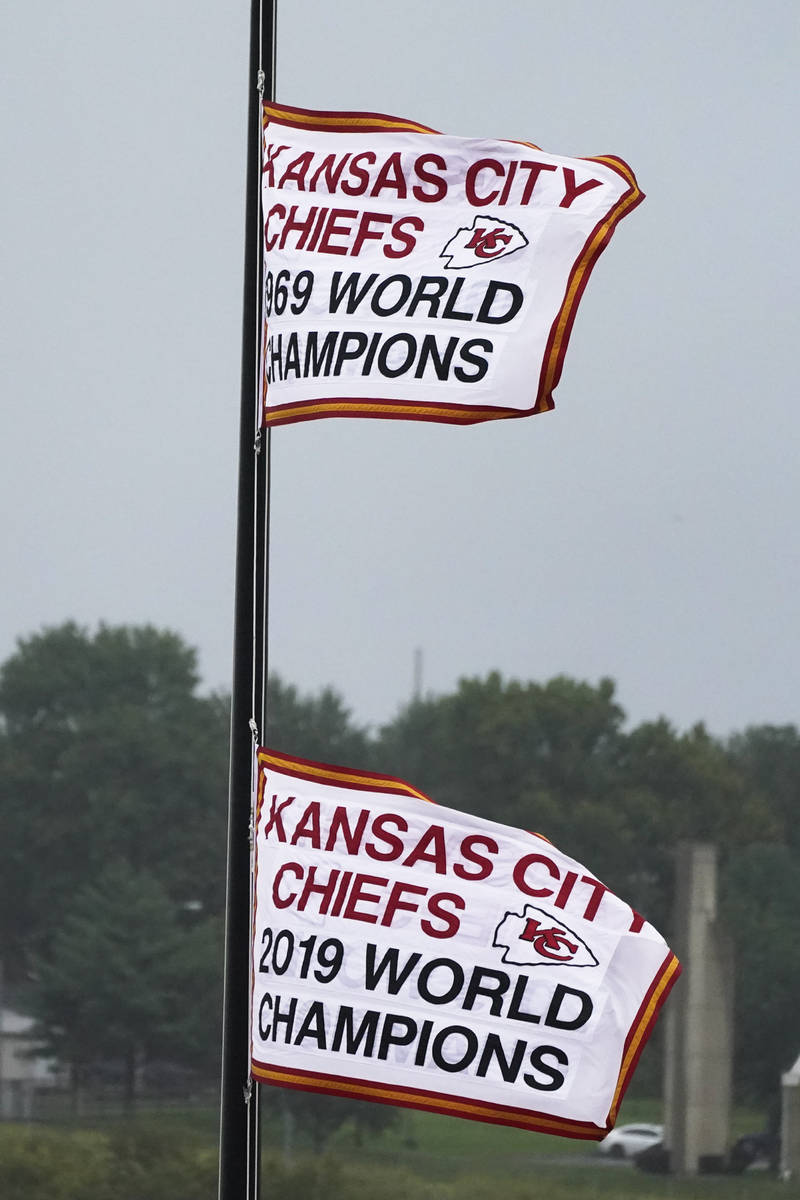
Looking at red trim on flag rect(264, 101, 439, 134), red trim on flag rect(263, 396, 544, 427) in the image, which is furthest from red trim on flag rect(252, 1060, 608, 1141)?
red trim on flag rect(264, 101, 439, 134)

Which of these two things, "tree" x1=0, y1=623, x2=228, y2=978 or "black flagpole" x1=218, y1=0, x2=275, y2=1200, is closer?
"black flagpole" x1=218, y1=0, x2=275, y2=1200

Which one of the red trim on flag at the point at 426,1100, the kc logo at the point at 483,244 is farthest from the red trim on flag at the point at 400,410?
the red trim on flag at the point at 426,1100

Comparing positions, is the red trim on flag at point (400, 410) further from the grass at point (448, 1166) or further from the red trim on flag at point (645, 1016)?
the grass at point (448, 1166)

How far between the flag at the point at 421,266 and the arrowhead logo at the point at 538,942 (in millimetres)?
676

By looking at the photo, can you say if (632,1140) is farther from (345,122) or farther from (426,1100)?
(345,122)

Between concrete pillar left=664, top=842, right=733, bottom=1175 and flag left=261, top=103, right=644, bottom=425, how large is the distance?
18825 mm

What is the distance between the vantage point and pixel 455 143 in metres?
2.29

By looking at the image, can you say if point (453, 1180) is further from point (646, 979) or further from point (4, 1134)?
point (646, 979)

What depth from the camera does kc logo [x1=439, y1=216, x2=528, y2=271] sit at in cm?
226

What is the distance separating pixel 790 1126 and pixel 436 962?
2202 cm

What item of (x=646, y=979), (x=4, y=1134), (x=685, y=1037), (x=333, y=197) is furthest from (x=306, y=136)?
(x=4, y=1134)

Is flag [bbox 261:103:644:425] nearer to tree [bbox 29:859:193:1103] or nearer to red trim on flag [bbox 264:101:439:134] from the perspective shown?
red trim on flag [bbox 264:101:439:134]

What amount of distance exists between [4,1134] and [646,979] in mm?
22568

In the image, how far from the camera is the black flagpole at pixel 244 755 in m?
2.19
